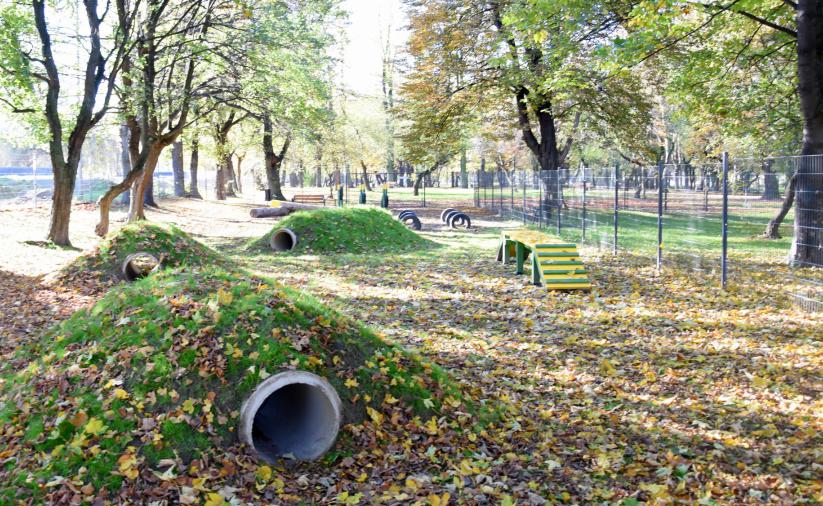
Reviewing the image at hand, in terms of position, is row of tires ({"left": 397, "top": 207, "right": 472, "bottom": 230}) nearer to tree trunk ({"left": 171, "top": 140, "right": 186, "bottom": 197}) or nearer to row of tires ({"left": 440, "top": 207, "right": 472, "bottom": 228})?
row of tires ({"left": 440, "top": 207, "right": 472, "bottom": 228})

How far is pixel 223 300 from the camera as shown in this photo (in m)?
5.85

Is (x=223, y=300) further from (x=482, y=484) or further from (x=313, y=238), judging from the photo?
(x=313, y=238)

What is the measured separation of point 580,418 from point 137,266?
9.30 metres

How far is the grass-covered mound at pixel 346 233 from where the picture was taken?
53.4 feet

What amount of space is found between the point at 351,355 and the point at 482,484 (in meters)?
1.62

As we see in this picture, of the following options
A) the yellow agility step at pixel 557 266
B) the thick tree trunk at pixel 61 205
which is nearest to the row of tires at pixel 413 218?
the thick tree trunk at pixel 61 205

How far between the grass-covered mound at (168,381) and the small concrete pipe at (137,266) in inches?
175

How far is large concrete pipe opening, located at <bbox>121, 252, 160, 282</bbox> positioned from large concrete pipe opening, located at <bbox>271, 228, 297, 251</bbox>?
3.94 meters

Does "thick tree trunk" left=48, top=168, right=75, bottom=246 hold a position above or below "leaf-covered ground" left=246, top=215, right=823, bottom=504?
above

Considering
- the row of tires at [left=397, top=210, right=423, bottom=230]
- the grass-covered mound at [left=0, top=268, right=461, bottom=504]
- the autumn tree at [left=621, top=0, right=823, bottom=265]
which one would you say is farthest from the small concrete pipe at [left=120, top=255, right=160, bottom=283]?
the row of tires at [left=397, top=210, right=423, bottom=230]

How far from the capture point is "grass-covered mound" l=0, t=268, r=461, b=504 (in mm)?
4438

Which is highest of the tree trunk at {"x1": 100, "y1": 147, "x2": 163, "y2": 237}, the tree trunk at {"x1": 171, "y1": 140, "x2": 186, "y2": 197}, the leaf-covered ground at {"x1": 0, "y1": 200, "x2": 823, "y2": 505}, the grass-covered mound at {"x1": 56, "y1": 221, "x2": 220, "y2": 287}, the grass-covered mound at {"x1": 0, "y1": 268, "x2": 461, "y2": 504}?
the tree trunk at {"x1": 171, "y1": 140, "x2": 186, "y2": 197}

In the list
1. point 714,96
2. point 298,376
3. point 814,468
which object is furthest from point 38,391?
point 714,96

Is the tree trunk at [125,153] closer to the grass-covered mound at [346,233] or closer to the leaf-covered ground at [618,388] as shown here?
the grass-covered mound at [346,233]
